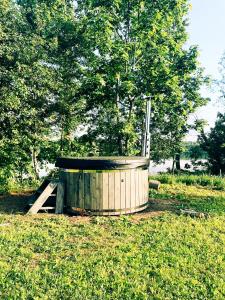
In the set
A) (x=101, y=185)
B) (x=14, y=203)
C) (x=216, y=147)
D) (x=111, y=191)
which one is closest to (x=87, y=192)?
(x=101, y=185)

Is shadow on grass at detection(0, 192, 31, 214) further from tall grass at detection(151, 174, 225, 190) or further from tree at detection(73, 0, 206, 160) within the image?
tree at detection(73, 0, 206, 160)

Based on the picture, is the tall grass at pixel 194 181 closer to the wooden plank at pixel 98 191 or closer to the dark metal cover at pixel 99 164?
the dark metal cover at pixel 99 164

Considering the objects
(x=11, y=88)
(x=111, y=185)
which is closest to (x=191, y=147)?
(x=11, y=88)

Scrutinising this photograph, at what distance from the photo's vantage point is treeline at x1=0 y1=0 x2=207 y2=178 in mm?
12430

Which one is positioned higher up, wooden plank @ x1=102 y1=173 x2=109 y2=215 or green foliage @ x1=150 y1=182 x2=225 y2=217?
wooden plank @ x1=102 y1=173 x2=109 y2=215

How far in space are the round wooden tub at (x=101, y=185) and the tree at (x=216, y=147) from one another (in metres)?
18.2

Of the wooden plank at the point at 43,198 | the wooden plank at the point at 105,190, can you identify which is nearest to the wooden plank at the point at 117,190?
the wooden plank at the point at 105,190

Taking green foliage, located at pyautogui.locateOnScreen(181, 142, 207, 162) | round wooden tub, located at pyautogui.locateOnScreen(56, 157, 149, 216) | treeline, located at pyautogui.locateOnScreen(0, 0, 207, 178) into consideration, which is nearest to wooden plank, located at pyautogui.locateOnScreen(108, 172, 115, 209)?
round wooden tub, located at pyautogui.locateOnScreen(56, 157, 149, 216)

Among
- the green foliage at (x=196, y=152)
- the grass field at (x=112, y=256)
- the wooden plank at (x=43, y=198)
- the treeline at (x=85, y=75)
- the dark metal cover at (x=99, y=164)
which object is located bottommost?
the grass field at (x=112, y=256)

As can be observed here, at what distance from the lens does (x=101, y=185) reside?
7.11 metres

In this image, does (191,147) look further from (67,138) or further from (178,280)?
(178,280)

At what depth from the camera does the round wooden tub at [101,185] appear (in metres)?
7.11

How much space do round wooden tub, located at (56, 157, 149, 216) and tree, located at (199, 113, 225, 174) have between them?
18213mm

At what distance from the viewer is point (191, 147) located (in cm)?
2830
